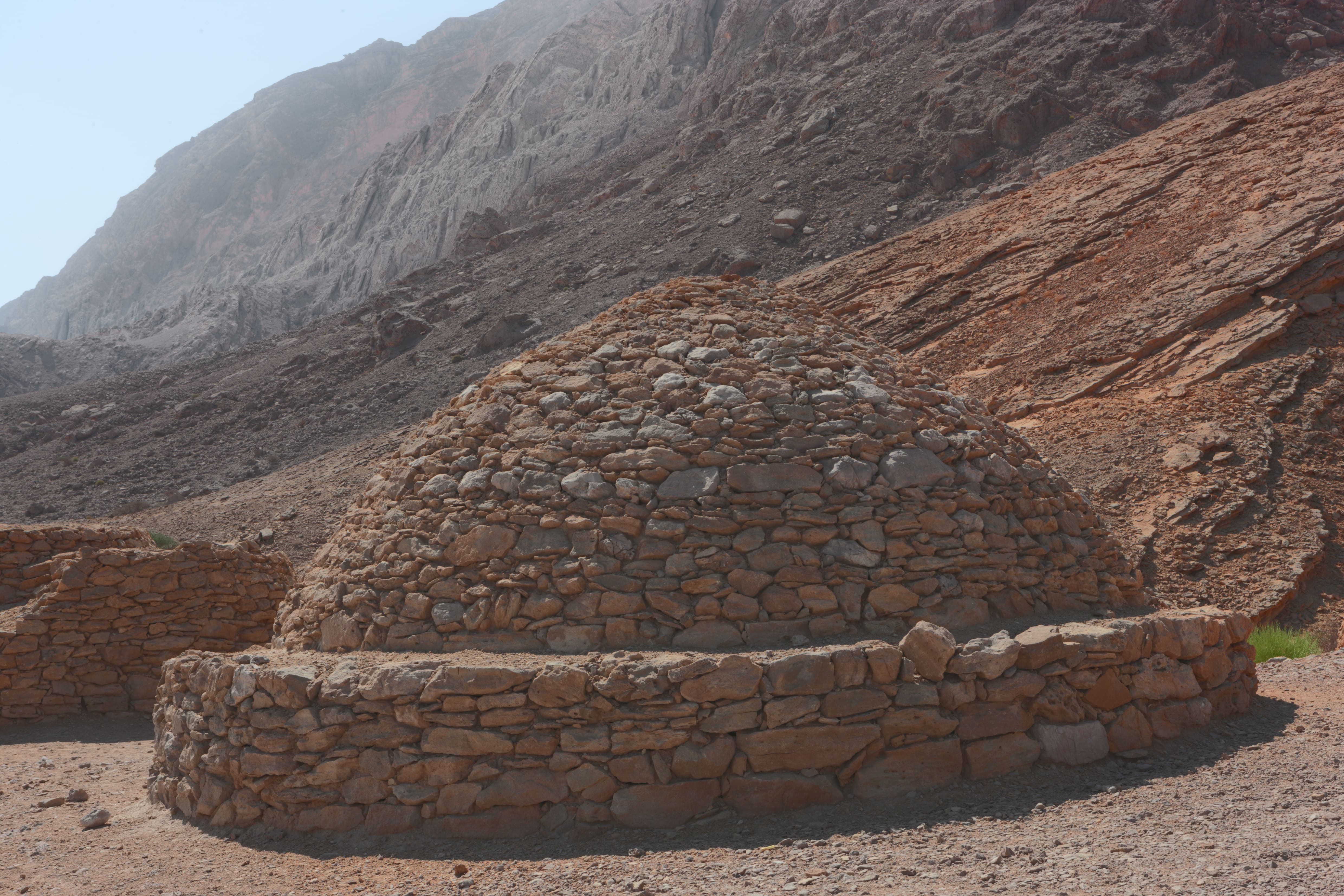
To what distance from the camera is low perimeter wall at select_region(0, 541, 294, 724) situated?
839 cm

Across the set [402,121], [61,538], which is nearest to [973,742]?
[61,538]

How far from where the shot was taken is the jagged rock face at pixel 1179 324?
33.5ft

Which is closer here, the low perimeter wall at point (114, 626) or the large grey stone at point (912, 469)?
the large grey stone at point (912, 469)

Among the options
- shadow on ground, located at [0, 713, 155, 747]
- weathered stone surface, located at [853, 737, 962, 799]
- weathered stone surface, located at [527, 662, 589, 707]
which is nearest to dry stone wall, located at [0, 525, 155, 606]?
shadow on ground, located at [0, 713, 155, 747]

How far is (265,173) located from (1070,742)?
308ft

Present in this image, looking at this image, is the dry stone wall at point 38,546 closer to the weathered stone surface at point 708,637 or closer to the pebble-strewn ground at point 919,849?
the pebble-strewn ground at point 919,849

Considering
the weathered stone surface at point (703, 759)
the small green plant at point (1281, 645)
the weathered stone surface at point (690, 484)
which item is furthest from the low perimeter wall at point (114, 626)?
the small green plant at point (1281, 645)

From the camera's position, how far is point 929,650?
4.45 m

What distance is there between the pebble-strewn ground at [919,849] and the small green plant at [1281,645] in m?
2.75

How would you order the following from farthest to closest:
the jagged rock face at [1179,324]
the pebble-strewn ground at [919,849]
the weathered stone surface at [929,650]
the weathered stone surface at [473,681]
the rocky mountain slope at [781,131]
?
the rocky mountain slope at [781,131] → the jagged rock face at [1179,324] → the weathered stone surface at [929,650] → the weathered stone surface at [473,681] → the pebble-strewn ground at [919,849]

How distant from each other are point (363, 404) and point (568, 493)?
71.9ft

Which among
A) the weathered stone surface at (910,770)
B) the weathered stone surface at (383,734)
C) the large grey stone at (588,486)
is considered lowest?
the weathered stone surface at (910,770)

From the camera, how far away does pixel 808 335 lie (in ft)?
19.6

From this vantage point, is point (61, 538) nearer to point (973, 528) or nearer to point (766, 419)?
point (766, 419)
